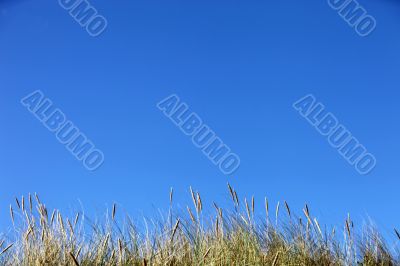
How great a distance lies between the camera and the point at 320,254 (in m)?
4.84

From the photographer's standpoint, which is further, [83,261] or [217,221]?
[217,221]

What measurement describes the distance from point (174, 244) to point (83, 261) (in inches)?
30.9

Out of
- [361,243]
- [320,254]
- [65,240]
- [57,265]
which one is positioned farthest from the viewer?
[361,243]

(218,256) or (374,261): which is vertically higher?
(374,261)

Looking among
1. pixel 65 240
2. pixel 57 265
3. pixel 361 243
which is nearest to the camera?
pixel 57 265

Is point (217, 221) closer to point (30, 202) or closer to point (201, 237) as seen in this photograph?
point (201, 237)

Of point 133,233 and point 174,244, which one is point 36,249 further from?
point 174,244

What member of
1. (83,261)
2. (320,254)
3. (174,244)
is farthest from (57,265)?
(320,254)

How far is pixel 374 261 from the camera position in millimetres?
5078

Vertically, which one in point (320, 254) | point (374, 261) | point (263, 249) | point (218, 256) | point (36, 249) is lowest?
point (36, 249)

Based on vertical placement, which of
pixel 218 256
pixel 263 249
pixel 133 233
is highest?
pixel 263 249

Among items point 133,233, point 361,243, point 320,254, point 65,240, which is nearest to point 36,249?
point 65,240

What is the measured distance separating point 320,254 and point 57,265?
232 centimetres

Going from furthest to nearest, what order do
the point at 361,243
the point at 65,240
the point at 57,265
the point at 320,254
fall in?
the point at 361,243 < the point at 320,254 < the point at 65,240 < the point at 57,265
